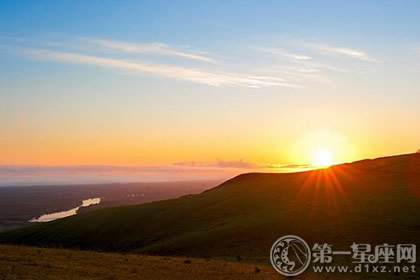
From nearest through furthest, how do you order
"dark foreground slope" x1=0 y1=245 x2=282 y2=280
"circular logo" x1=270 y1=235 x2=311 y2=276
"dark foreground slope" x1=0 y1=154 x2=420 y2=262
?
"dark foreground slope" x1=0 y1=245 x2=282 y2=280 < "circular logo" x1=270 y1=235 x2=311 y2=276 < "dark foreground slope" x1=0 y1=154 x2=420 y2=262

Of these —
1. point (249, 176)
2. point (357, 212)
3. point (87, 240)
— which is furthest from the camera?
point (249, 176)

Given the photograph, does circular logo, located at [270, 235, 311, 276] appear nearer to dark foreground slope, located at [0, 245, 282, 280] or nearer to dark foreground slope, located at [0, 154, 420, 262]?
dark foreground slope, located at [0, 245, 282, 280]

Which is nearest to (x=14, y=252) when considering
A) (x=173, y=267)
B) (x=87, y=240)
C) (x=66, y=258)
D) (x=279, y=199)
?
(x=66, y=258)

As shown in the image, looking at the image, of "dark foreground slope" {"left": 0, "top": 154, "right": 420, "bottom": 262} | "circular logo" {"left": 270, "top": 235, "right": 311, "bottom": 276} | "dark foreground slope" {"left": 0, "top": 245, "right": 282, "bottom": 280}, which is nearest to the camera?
"dark foreground slope" {"left": 0, "top": 245, "right": 282, "bottom": 280}

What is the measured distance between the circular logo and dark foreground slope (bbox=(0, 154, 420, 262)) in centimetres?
191

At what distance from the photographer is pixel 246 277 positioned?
31.8 meters

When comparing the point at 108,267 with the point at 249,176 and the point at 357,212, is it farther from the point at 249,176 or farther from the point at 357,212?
the point at 249,176

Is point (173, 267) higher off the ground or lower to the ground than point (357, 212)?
lower

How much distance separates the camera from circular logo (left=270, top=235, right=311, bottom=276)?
36.5 meters

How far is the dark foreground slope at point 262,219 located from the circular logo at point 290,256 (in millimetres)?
1912

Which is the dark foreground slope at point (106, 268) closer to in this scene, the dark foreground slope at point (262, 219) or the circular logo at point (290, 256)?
the circular logo at point (290, 256)

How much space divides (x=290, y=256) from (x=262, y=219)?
2291 cm

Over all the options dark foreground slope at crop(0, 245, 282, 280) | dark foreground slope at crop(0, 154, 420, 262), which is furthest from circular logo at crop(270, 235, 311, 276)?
dark foreground slope at crop(0, 154, 420, 262)

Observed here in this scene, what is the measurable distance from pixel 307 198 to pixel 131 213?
111ft
